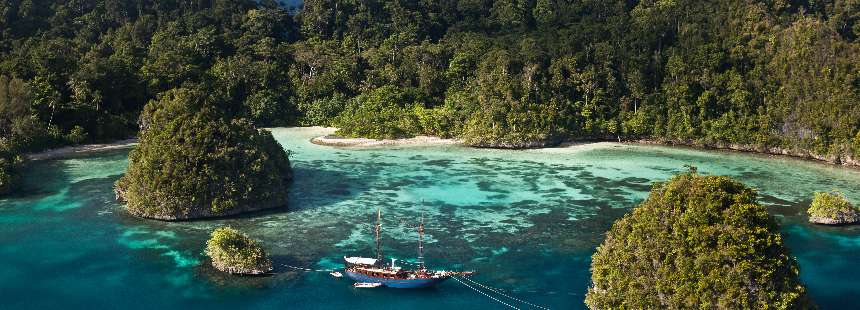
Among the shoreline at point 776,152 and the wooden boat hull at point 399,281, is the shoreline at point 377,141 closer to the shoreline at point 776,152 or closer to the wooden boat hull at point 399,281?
the shoreline at point 776,152

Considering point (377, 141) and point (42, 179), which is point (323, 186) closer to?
point (42, 179)

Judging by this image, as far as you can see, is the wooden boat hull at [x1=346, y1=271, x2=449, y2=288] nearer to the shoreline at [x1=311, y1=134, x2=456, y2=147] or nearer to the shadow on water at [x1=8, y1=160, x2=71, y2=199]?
the shadow on water at [x1=8, y1=160, x2=71, y2=199]

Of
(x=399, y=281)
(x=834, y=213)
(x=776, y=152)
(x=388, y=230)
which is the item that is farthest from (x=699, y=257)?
(x=776, y=152)

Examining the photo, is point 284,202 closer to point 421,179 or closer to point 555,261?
point 421,179

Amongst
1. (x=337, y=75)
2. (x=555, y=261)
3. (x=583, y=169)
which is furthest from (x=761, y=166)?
(x=337, y=75)

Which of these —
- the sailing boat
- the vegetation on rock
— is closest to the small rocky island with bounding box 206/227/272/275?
the sailing boat
